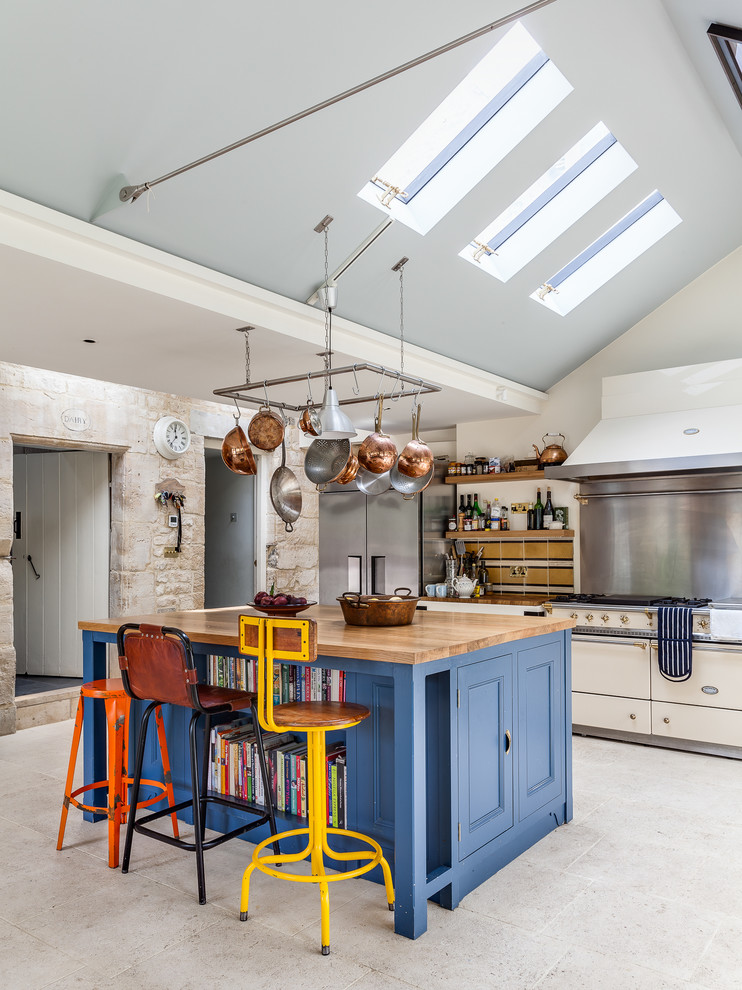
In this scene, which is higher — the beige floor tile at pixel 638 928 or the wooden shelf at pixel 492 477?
the wooden shelf at pixel 492 477

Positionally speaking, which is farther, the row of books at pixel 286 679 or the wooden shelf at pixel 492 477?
the wooden shelf at pixel 492 477

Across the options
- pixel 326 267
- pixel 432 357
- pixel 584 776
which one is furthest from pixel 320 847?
pixel 432 357

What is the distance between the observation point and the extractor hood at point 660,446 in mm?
5035

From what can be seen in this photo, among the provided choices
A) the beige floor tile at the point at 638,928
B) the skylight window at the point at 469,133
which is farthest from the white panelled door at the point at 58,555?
the beige floor tile at the point at 638,928

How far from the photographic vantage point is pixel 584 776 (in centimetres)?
435

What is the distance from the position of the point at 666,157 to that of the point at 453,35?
1.90 m

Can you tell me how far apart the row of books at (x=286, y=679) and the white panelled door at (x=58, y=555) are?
2.91 metres

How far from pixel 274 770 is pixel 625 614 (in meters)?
2.88

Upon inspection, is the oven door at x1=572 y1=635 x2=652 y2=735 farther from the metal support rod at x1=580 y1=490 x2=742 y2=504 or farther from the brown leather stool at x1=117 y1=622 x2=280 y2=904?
the brown leather stool at x1=117 y1=622 x2=280 y2=904

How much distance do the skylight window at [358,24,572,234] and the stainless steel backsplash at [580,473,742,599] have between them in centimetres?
290

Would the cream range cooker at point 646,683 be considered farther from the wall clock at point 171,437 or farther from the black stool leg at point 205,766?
the wall clock at point 171,437

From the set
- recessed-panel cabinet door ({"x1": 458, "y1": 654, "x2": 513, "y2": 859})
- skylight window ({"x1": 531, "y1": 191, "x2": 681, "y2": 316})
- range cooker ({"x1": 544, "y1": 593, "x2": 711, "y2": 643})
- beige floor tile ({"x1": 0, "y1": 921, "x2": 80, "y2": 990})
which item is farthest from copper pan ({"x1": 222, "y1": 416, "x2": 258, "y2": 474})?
skylight window ({"x1": 531, "y1": 191, "x2": 681, "y2": 316})

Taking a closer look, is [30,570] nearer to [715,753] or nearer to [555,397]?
[555,397]

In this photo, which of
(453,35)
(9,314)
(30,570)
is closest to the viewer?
(453,35)
